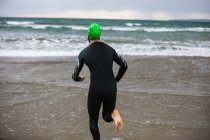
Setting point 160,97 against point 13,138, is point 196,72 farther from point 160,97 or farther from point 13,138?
point 13,138

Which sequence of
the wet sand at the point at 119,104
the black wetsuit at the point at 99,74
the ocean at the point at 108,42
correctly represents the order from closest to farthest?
1. the black wetsuit at the point at 99,74
2. the wet sand at the point at 119,104
3. the ocean at the point at 108,42

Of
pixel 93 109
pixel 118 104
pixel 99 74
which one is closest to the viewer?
pixel 99 74

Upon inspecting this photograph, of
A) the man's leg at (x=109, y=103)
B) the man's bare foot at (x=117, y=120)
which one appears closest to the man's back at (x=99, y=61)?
the man's leg at (x=109, y=103)

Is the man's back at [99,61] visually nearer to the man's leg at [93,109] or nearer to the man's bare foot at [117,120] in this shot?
the man's leg at [93,109]

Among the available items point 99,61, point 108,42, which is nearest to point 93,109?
point 99,61

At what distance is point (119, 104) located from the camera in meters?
6.99

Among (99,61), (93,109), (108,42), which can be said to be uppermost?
(99,61)

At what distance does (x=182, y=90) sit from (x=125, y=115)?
8.71 ft

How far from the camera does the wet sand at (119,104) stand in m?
5.36

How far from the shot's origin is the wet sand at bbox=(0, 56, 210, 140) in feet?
17.6

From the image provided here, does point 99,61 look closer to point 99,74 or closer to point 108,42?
point 99,74

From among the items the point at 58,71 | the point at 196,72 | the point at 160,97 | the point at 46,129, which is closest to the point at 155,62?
the point at 196,72

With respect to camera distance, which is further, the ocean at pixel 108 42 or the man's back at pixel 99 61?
the ocean at pixel 108 42

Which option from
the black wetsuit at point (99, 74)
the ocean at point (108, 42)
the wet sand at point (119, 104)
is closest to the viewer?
the black wetsuit at point (99, 74)
